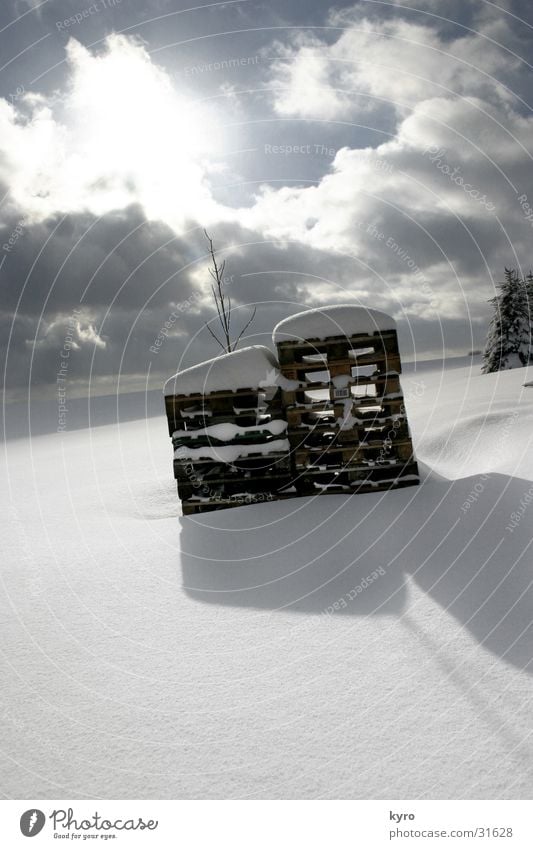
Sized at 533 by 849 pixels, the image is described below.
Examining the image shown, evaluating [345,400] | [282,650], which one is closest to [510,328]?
[345,400]

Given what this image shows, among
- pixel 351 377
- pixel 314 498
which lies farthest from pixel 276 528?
pixel 351 377

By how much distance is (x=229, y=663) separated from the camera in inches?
108

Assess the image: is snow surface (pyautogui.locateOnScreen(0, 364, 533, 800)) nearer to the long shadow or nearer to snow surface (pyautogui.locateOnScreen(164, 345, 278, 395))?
the long shadow

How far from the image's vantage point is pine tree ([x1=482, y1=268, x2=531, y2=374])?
27094mm

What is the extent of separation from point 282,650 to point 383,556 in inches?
54.3

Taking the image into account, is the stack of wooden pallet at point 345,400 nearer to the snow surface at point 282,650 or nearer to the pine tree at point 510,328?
the snow surface at point 282,650

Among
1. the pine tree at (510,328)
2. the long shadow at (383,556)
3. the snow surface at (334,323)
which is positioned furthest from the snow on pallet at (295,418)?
the pine tree at (510,328)

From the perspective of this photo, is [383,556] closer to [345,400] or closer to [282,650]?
[282,650]

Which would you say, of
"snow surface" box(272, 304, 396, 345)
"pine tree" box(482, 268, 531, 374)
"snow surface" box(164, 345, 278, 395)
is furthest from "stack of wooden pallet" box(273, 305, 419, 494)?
"pine tree" box(482, 268, 531, 374)

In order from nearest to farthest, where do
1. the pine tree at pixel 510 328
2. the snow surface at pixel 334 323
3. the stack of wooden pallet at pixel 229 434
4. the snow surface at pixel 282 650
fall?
the snow surface at pixel 282 650 → the snow surface at pixel 334 323 → the stack of wooden pallet at pixel 229 434 → the pine tree at pixel 510 328

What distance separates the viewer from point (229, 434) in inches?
231

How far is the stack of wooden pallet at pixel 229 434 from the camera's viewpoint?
5.82m

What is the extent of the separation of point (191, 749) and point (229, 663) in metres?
0.62
